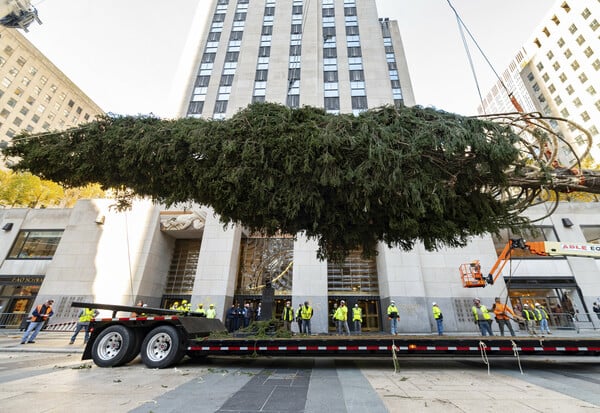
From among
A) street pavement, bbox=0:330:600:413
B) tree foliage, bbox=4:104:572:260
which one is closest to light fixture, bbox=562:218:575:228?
street pavement, bbox=0:330:600:413

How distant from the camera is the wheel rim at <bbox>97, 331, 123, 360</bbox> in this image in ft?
22.9

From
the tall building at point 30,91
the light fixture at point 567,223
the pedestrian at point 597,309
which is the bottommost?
the pedestrian at point 597,309

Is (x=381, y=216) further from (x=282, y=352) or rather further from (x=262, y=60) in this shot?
(x=262, y=60)

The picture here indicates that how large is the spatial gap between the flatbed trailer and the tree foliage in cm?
280

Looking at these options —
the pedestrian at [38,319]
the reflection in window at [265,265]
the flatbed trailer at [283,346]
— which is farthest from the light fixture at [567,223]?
the pedestrian at [38,319]

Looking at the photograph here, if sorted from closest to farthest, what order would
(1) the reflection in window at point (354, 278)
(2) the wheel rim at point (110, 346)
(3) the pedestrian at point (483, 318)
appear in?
(2) the wheel rim at point (110, 346), (3) the pedestrian at point (483, 318), (1) the reflection in window at point (354, 278)

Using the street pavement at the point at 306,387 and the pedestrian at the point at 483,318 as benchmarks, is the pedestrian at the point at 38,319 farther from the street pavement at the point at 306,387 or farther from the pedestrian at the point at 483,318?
the pedestrian at the point at 483,318

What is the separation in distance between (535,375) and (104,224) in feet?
84.8

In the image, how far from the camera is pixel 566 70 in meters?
48.9

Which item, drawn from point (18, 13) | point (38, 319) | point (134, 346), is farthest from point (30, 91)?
point (134, 346)

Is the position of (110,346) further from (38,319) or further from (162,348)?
(38,319)

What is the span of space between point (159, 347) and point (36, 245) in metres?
23.7

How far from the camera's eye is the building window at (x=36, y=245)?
21469 millimetres

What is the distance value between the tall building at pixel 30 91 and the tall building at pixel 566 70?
80.7 meters
